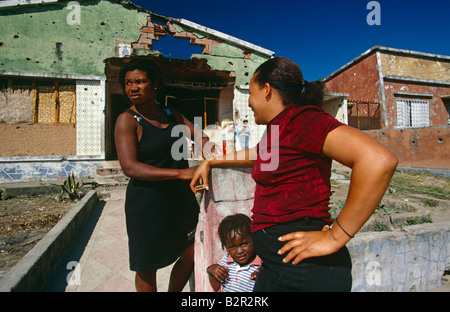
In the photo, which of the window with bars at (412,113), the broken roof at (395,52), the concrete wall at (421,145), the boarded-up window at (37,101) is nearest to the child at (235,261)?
the boarded-up window at (37,101)

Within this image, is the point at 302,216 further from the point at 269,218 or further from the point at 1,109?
the point at 1,109

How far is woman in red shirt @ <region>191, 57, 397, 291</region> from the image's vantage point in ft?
2.77

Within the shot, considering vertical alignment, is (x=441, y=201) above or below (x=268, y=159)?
below

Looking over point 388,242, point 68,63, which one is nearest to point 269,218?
point 388,242

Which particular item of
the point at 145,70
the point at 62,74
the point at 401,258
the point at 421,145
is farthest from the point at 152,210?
the point at 421,145

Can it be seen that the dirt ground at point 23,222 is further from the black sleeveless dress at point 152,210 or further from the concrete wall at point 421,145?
the concrete wall at point 421,145

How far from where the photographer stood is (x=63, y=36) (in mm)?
8086

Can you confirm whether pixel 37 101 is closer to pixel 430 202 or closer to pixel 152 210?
pixel 152 210

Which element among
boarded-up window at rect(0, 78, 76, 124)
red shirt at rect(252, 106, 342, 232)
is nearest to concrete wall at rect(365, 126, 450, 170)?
red shirt at rect(252, 106, 342, 232)

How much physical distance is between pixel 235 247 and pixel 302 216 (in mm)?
836

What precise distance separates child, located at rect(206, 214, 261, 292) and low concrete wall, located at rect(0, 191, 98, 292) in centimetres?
177

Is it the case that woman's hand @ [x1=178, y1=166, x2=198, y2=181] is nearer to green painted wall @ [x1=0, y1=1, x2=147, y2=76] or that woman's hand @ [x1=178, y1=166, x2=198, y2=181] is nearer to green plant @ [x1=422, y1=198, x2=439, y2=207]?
green plant @ [x1=422, y1=198, x2=439, y2=207]

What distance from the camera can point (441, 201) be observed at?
5273 millimetres

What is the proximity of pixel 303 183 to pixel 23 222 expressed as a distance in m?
Answer: 5.28
